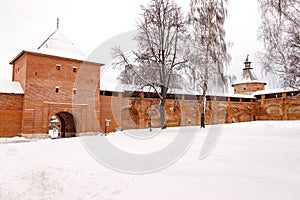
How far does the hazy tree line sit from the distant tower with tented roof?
88.1 feet

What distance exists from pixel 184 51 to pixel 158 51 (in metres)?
1.48

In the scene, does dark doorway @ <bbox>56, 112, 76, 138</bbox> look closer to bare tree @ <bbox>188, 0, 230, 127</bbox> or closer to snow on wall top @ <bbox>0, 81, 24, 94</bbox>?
snow on wall top @ <bbox>0, 81, 24, 94</bbox>

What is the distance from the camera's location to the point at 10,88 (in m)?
15.8

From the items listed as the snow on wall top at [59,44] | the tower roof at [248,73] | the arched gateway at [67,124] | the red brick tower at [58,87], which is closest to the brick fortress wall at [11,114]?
the red brick tower at [58,87]

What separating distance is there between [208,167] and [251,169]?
2.53 ft

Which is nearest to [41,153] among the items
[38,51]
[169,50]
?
[169,50]

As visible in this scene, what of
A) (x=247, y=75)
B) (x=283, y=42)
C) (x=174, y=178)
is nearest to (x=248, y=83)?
(x=247, y=75)

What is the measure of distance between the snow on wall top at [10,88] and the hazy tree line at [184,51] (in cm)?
936

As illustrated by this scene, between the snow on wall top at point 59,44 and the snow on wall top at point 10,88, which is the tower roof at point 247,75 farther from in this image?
the snow on wall top at point 10,88

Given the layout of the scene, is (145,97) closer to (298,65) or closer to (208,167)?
(298,65)

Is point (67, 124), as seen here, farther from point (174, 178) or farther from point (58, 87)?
point (174, 178)

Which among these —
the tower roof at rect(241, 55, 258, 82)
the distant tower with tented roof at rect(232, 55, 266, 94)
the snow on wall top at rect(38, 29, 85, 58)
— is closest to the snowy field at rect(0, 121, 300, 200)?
the snow on wall top at rect(38, 29, 85, 58)

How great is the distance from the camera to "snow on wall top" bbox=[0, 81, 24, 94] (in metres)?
15.4

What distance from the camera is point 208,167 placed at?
13.5ft
